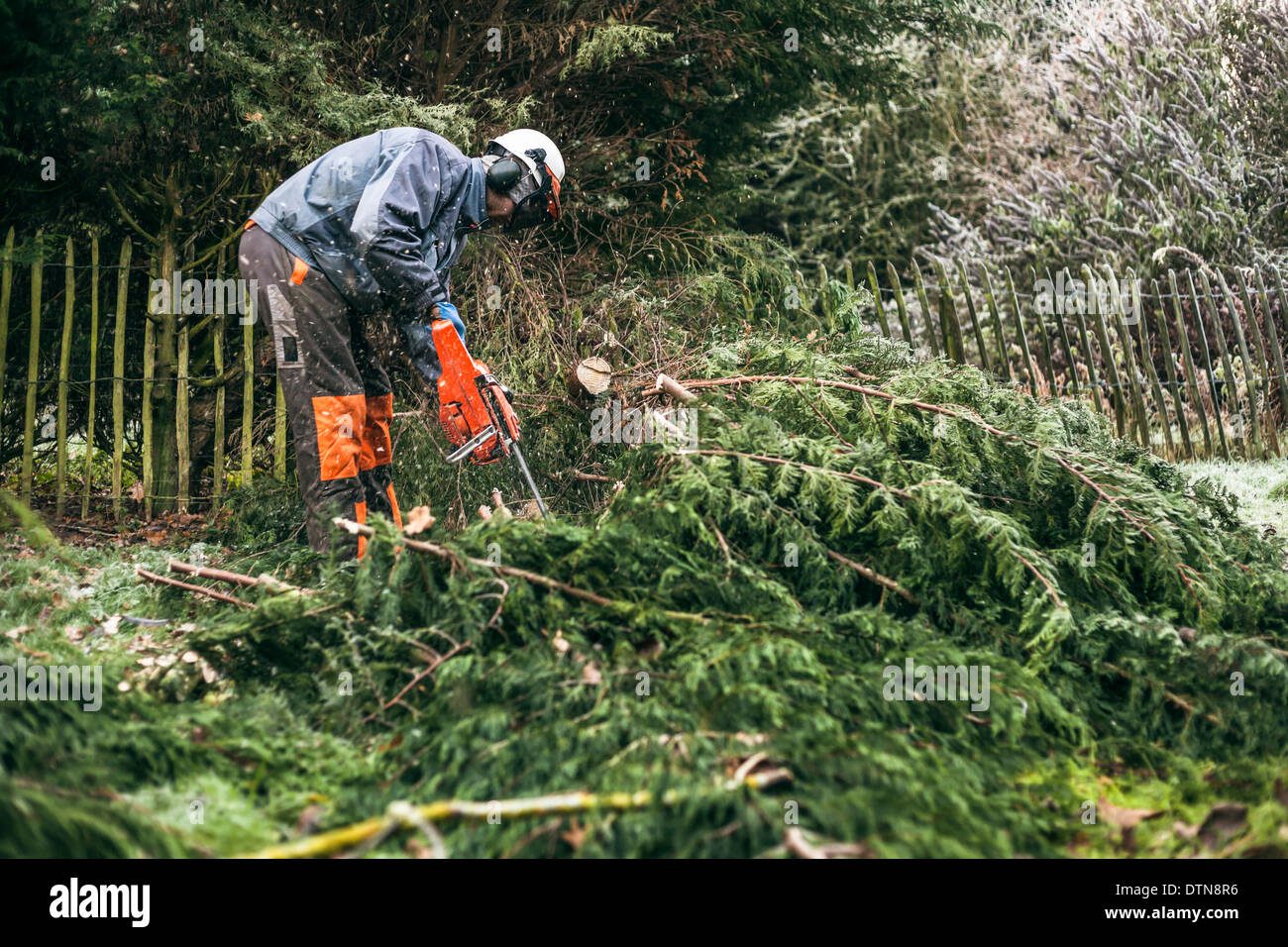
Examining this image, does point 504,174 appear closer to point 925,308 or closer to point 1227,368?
point 925,308

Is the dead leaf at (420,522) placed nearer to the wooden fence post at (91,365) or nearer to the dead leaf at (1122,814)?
the dead leaf at (1122,814)

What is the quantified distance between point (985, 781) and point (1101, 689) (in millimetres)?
781

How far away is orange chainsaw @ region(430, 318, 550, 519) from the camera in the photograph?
3727mm

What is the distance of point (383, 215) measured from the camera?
3686mm

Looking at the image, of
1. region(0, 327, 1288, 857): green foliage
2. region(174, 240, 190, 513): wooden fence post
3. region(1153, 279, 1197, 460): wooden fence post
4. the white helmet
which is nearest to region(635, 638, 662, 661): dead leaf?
region(0, 327, 1288, 857): green foliage

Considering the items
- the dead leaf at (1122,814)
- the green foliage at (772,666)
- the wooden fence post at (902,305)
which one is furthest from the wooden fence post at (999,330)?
the dead leaf at (1122,814)

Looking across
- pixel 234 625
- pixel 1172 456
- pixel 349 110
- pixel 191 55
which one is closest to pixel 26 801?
pixel 234 625

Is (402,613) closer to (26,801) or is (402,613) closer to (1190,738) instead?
(26,801)

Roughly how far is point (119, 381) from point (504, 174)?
2.91 metres

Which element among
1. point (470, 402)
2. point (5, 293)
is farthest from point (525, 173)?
point (5, 293)

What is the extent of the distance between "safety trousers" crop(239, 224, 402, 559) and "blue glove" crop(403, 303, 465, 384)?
31cm

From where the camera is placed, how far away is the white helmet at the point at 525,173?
4.10 meters

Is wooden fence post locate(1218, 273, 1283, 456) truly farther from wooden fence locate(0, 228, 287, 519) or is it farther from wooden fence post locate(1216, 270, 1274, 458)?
wooden fence locate(0, 228, 287, 519)

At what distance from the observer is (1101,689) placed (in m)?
2.80
